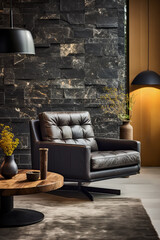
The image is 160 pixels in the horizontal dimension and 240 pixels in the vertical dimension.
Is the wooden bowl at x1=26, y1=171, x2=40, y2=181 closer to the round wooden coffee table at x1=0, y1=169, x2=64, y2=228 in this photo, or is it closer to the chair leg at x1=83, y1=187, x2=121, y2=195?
the round wooden coffee table at x1=0, y1=169, x2=64, y2=228

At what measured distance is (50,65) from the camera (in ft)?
20.1

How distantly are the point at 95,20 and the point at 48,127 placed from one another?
6.34ft

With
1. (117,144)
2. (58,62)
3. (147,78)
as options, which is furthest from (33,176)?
(147,78)

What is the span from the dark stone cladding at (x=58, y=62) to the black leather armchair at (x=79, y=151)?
2.89 ft

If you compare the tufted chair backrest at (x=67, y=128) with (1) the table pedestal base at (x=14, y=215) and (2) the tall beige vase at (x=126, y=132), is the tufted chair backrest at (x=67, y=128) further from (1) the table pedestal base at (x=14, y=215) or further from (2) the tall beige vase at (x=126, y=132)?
(1) the table pedestal base at (x=14, y=215)

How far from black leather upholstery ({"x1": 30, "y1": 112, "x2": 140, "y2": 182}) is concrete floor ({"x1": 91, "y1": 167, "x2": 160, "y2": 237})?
0.82 ft

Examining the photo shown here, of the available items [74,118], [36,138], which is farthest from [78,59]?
[36,138]

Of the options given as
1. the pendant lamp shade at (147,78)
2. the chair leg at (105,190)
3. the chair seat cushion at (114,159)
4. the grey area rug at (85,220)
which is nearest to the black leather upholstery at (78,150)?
the chair seat cushion at (114,159)

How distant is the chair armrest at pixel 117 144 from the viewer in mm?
5033

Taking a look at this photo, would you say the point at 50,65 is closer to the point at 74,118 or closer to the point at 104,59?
the point at 104,59

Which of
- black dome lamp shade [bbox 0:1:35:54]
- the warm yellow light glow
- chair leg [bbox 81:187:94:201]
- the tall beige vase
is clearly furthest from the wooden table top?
the warm yellow light glow

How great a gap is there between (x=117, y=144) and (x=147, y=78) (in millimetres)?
1380

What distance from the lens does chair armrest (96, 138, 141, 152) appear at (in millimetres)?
5033

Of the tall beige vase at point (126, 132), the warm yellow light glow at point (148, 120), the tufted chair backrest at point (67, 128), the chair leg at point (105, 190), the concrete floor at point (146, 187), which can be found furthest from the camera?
the warm yellow light glow at point (148, 120)
